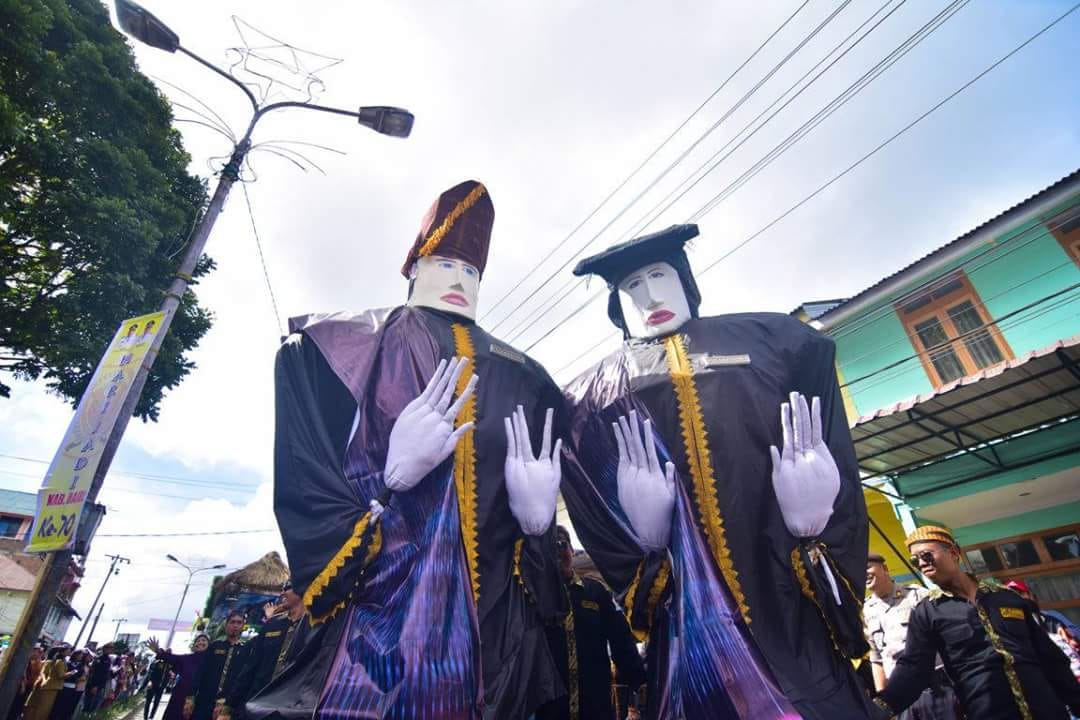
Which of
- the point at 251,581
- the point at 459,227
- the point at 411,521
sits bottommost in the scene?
the point at 411,521

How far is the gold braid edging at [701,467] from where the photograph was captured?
2113 mm

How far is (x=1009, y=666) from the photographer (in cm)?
323

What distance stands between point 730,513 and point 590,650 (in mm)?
2085

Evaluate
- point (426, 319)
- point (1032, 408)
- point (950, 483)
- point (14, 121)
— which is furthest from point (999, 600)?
point (14, 121)

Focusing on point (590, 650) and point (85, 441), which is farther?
point (85, 441)

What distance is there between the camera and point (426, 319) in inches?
106

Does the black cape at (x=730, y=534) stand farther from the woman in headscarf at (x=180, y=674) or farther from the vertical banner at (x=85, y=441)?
the woman in headscarf at (x=180, y=674)

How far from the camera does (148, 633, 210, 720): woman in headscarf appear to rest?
22.5 feet

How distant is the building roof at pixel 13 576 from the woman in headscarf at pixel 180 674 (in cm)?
3803

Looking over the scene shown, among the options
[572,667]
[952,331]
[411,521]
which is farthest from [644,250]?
[952,331]

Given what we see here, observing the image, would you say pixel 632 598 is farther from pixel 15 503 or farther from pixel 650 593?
pixel 15 503

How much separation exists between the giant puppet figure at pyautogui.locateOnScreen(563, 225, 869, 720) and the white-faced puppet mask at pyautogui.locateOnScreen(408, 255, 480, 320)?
2.70 ft

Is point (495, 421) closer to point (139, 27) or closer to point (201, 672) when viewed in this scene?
point (139, 27)

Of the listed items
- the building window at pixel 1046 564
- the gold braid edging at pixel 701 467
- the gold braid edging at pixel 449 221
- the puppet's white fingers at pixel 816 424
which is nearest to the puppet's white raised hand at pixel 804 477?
the puppet's white fingers at pixel 816 424
